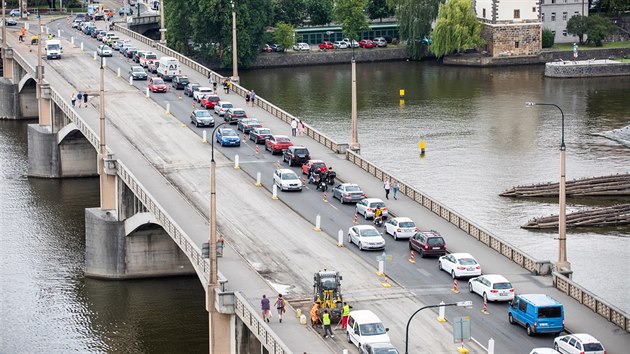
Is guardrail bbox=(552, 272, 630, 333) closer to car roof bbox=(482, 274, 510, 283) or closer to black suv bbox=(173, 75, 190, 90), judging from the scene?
car roof bbox=(482, 274, 510, 283)

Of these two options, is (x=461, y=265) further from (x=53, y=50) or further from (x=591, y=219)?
(x=53, y=50)

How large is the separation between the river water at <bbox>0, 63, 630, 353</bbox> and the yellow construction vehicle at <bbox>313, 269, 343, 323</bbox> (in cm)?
1573

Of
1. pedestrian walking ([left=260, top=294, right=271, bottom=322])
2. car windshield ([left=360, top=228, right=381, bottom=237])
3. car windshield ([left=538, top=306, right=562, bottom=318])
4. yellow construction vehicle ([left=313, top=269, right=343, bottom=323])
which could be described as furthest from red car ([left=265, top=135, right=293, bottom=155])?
car windshield ([left=538, top=306, right=562, bottom=318])

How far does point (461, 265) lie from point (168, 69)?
246ft

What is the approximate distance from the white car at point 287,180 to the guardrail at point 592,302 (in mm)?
27062

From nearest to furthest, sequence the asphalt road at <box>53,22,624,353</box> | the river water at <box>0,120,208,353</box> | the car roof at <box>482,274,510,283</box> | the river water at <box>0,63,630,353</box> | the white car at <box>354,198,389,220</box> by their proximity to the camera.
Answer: the asphalt road at <box>53,22,624,353</box> < the car roof at <box>482,274,510,283</box> < the river water at <box>0,120,208,353</box> < the white car at <box>354,198,389,220</box> < the river water at <box>0,63,630,353</box>

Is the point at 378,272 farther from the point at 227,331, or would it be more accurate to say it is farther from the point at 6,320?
the point at 6,320

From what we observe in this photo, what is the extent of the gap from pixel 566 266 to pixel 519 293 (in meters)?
3.84

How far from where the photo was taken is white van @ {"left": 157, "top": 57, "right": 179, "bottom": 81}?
5920 inches

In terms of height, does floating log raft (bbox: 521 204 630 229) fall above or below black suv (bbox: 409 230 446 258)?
below

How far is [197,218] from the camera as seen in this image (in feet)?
310

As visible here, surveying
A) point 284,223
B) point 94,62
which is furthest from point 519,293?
point 94,62

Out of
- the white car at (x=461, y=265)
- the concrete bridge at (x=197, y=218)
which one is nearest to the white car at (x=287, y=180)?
the concrete bridge at (x=197, y=218)

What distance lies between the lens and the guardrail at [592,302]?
72625 millimetres
